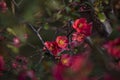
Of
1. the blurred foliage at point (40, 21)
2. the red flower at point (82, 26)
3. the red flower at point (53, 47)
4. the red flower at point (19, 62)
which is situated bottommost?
the red flower at point (53, 47)

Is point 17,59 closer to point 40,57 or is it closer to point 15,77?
point 40,57

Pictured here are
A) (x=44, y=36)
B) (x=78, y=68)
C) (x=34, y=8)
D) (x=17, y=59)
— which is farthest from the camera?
(x=44, y=36)

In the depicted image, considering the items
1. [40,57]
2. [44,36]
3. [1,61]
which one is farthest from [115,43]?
[44,36]

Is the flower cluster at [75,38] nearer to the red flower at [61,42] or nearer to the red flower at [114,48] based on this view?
the red flower at [61,42]

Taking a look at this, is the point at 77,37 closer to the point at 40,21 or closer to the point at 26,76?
the point at 40,21

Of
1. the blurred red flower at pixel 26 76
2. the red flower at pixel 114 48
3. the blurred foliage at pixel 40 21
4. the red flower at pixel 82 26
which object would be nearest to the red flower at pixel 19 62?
the blurred foliage at pixel 40 21

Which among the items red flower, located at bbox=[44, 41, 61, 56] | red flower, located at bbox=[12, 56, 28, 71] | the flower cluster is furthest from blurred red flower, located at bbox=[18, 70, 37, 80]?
red flower, located at bbox=[44, 41, 61, 56]

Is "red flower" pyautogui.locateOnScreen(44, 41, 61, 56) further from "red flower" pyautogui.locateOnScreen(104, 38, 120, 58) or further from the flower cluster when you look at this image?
"red flower" pyautogui.locateOnScreen(104, 38, 120, 58)

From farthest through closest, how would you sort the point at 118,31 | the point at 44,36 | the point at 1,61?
the point at 44,36
the point at 1,61
the point at 118,31

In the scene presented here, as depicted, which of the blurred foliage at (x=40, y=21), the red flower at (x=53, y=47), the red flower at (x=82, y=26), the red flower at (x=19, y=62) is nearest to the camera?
the blurred foliage at (x=40, y=21)
